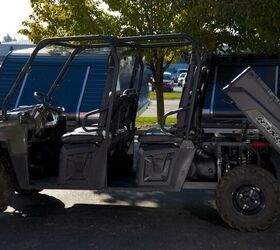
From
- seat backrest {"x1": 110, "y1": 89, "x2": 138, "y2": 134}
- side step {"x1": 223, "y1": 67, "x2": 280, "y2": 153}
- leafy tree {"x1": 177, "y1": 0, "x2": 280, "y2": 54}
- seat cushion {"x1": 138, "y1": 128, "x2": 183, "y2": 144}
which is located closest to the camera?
side step {"x1": 223, "y1": 67, "x2": 280, "y2": 153}

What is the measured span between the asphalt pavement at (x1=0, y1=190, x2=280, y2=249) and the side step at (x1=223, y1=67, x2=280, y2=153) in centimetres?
114

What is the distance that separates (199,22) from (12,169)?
5.26 m

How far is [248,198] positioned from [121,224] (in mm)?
1371

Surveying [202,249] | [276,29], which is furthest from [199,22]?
[202,249]

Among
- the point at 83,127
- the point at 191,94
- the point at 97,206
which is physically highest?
the point at 191,94

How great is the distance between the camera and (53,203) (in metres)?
6.55

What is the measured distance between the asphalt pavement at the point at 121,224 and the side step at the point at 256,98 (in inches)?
44.9

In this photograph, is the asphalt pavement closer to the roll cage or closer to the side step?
the roll cage

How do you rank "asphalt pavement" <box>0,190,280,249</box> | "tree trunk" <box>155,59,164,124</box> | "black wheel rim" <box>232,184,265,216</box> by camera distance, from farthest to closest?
1. "tree trunk" <box>155,59,164,124</box>
2. "black wheel rim" <box>232,184,265,216</box>
3. "asphalt pavement" <box>0,190,280,249</box>

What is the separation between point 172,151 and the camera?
5.37m

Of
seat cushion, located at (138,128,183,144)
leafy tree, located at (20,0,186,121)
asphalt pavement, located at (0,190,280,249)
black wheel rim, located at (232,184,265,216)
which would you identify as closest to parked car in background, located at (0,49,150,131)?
leafy tree, located at (20,0,186,121)

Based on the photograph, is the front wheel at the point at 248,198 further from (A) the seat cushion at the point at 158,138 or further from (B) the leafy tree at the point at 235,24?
(B) the leafy tree at the point at 235,24

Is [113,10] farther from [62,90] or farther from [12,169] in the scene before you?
[12,169]

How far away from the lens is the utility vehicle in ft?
17.1
